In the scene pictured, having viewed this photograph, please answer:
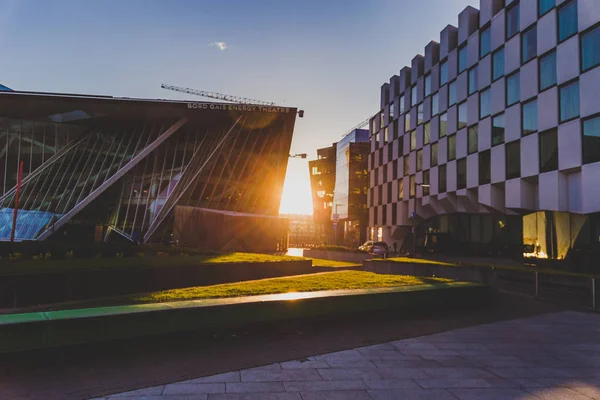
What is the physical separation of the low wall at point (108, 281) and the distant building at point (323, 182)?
304ft

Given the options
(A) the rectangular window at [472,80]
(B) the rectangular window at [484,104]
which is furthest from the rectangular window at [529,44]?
(A) the rectangular window at [472,80]

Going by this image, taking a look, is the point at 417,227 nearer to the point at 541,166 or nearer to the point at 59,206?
the point at 541,166

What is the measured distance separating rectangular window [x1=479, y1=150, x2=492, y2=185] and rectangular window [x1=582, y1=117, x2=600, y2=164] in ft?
32.3

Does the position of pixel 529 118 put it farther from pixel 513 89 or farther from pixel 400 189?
pixel 400 189

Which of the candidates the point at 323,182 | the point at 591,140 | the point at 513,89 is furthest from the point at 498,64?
the point at 323,182

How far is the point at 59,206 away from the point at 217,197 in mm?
15994

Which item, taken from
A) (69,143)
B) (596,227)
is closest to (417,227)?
(596,227)

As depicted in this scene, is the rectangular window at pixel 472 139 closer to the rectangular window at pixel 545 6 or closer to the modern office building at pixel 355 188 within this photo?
the rectangular window at pixel 545 6

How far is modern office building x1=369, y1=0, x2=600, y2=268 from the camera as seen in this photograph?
26.0 meters

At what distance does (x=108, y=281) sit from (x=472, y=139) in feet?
110

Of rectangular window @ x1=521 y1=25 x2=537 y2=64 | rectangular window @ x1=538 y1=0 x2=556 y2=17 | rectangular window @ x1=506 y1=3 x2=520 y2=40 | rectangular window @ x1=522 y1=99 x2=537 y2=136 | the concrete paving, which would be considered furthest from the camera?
rectangular window @ x1=506 y1=3 x2=520 y2=40

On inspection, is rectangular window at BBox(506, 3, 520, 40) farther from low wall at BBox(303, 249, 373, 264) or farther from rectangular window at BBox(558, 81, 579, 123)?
low wall at BBox(303, 249, 373, 264)

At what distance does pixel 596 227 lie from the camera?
25.9 meters

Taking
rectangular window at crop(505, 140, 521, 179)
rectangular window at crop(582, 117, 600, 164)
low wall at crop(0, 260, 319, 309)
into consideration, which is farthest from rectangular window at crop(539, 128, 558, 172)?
low wall at crop(0, 260, 319, 309)
